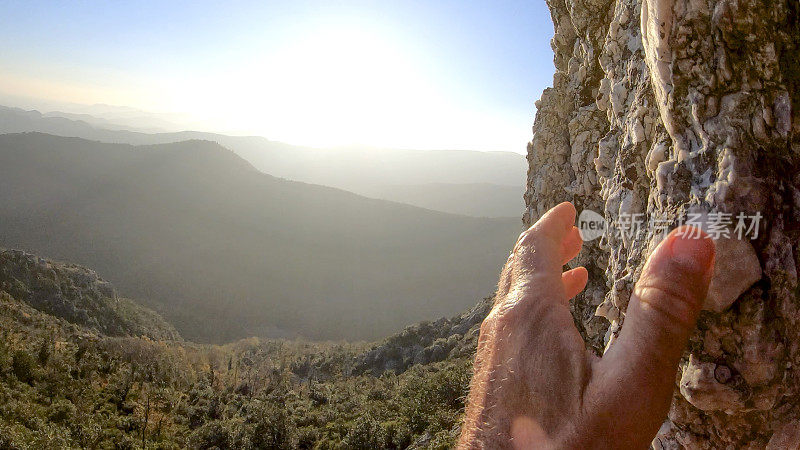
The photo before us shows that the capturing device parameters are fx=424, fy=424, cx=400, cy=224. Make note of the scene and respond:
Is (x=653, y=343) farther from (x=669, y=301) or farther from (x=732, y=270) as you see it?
(x=732, y=270)

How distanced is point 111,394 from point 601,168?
1244 inches

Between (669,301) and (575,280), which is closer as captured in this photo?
(669,301)

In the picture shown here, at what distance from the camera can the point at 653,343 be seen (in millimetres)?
1826

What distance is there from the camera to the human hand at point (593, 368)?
1.78 m

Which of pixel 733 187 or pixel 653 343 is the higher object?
pixel 733 187

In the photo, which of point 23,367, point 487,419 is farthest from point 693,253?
point 23,367

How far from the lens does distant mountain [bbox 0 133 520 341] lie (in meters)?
88.8

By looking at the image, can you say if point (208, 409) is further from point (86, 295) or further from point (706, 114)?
point (86, 295)

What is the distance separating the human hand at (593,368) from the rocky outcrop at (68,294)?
58.7 meters

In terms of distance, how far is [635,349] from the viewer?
182cm

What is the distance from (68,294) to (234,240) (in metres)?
58.4

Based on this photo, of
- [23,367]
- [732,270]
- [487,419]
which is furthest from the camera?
[23,367]

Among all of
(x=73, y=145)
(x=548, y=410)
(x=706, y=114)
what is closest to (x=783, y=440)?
(x=548, y=410)

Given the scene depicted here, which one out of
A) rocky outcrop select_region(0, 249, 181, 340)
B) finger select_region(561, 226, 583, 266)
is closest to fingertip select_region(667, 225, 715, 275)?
finger select_region(561, 226, 583, 266)
